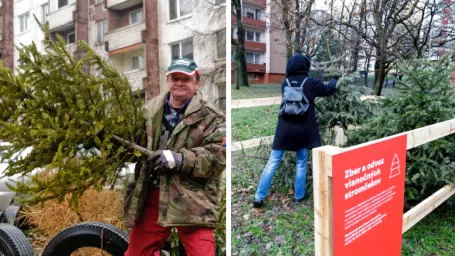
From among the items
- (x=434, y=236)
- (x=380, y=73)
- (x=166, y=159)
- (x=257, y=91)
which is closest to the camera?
(x=166, y=159)

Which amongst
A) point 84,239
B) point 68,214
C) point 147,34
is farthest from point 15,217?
point 147,34

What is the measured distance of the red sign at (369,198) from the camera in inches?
59.4

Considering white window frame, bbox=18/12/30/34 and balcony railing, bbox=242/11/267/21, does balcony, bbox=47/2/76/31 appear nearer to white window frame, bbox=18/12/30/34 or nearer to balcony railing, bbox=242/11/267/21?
white window frame, bbox=18/12/30/34

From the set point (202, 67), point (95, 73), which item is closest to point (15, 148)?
point (95, 73)

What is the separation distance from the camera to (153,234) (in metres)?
1.75

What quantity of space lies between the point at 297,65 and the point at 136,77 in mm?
888

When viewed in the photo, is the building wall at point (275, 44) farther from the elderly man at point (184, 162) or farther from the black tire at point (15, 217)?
the black tire at point (15, 217)

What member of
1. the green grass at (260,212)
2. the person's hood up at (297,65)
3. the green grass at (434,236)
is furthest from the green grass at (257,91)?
the green grass at (434,236)

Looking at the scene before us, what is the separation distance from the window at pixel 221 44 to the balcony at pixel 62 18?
69 centimetres

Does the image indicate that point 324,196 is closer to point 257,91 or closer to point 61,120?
point 257,91

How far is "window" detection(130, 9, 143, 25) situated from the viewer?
1.85 m

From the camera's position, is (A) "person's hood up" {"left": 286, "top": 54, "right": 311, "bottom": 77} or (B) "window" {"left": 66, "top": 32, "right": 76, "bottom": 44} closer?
(B) "window" {"left": 66, "top": 32, "right": 76, "bottom": 44}

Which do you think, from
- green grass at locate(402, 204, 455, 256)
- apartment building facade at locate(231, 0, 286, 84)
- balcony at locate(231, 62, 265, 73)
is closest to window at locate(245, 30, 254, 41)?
apartment building facade at locate(231, 0, 286, 84)

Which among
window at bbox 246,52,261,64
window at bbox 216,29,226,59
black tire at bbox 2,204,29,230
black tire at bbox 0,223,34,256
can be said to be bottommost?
black tire at bbox 0,223,34,256
